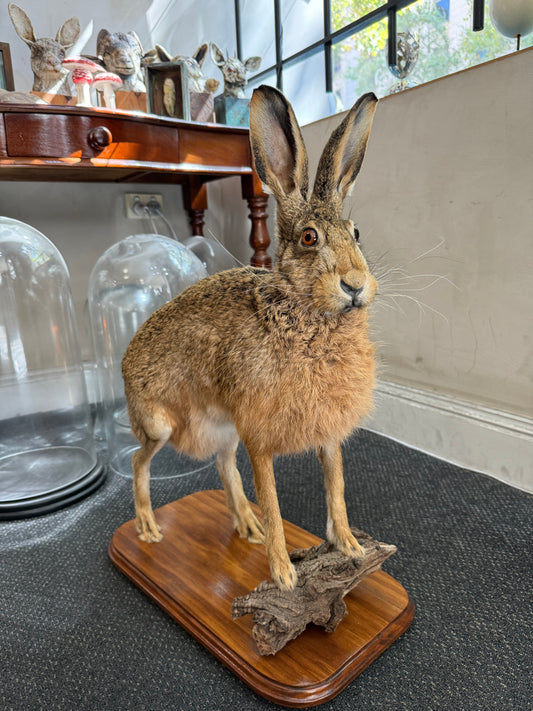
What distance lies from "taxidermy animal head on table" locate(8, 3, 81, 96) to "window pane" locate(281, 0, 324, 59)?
2.85 feet

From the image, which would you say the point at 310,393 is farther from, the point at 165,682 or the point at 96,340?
the point at 96,340

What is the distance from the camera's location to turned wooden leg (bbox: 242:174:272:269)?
5.17 ft

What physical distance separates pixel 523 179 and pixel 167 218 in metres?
1.37

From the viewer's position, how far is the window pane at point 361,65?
165 cm

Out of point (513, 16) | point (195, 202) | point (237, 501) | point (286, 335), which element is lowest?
point (237, 501)

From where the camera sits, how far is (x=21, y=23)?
1.43m

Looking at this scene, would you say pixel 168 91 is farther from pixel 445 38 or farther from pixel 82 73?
pixel 445 38

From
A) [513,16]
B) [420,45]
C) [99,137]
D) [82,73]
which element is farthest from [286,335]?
[420,45]

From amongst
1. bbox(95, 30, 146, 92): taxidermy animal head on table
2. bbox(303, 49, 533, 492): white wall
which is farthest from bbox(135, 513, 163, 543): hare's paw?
bbox(95, 30, 146, 92): taxidermy animal head on table

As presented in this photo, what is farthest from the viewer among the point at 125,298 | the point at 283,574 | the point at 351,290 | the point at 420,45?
the point at 420,45

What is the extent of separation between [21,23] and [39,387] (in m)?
1.05

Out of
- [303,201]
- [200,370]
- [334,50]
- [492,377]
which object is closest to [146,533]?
[200,370]

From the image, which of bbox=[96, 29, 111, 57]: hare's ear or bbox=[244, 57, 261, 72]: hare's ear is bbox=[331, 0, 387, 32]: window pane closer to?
bbox=[244, 57, 261, 72]: hare's ear

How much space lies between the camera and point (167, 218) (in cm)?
203
